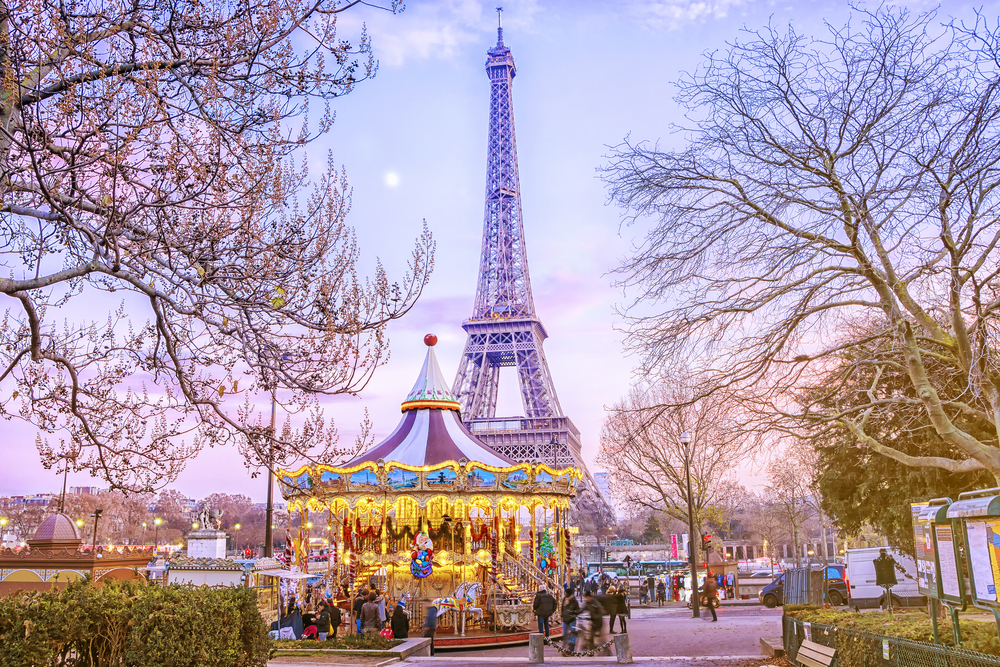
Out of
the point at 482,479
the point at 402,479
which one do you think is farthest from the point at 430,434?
the point at 482,479

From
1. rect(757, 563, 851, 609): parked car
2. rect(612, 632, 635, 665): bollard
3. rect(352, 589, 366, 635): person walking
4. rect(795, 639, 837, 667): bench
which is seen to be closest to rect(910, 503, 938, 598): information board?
rect(795, 639, 837, 667): bench

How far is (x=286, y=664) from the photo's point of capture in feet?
40.6

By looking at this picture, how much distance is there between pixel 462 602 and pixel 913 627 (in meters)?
11.6

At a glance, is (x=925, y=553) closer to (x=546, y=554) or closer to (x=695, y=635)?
(x=695, y=635)

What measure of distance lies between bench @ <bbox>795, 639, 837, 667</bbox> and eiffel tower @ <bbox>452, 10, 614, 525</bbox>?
41.4m

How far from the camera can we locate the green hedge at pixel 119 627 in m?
7.43

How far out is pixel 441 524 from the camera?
23.3 m

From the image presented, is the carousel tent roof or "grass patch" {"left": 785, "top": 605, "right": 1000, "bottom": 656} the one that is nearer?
"grass patch" {"left": 785, "top": 605, "right": 1000, "bottom": 656}

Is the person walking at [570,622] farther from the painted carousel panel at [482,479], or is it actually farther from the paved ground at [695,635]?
the painted carousel panel at [482,479]

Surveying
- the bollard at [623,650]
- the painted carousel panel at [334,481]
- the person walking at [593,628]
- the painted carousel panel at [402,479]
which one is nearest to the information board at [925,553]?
the bollard at [623,650]

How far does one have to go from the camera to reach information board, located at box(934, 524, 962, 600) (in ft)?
26.3

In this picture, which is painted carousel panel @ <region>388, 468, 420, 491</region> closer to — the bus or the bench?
the bench

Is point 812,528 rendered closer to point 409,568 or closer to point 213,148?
point 409,568

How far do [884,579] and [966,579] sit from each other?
502 inches
